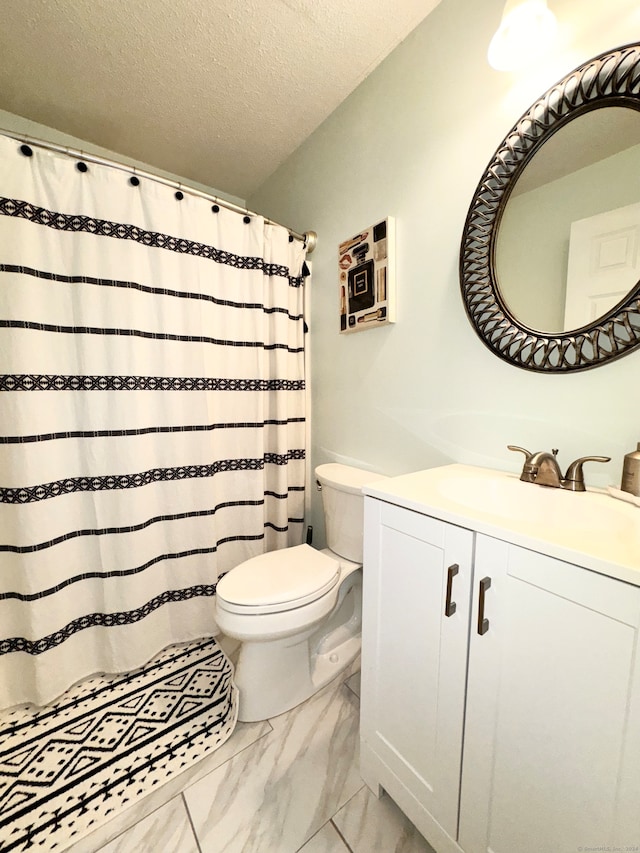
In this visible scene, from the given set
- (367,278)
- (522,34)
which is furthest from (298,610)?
(522,34)

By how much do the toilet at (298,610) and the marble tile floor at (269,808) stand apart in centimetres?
14

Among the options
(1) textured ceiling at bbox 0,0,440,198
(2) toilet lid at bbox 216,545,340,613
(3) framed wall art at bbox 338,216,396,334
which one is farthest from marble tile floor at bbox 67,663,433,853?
(1) textured ceiling at bbox 0,0,440,198

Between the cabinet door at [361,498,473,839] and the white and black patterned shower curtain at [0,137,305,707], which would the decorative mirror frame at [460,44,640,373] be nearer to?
the cabinet door at [361,498,473,839]

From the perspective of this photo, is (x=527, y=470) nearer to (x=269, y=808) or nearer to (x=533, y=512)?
(x=533, y=512)

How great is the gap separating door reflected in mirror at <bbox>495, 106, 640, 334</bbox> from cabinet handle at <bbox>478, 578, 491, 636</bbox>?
0.66 metres

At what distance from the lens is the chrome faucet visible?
2.65ft

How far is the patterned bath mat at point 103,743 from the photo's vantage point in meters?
0.89

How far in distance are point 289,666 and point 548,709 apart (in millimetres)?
891

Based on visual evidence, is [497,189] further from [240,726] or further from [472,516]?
[240,726]

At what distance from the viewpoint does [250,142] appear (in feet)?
5.36

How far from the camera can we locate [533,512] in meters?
0.85

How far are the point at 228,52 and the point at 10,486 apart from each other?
→ 1714 mm

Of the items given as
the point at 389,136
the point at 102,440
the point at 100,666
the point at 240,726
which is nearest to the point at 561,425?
the point at 389,136

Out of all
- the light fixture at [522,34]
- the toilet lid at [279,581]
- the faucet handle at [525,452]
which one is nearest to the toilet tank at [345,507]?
the toilet lid at [279,581]
